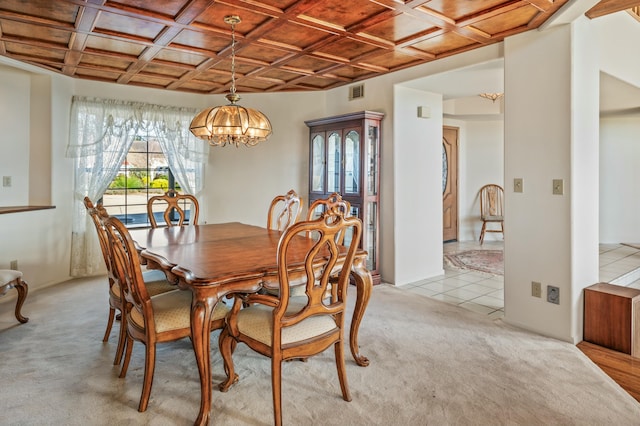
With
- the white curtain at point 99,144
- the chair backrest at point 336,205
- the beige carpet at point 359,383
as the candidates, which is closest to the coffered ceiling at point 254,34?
the white curtain at point 99,144

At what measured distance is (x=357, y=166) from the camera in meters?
4.57

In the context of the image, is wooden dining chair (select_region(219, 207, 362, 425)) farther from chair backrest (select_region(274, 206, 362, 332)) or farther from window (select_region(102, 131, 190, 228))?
window (select_region(102, 131, 190, 228))

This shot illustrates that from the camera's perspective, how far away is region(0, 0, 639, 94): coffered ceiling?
274cm

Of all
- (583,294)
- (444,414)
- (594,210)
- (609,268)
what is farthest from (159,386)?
(609,268)

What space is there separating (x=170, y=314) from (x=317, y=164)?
10.4 feet

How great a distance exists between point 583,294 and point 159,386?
3.00 metres

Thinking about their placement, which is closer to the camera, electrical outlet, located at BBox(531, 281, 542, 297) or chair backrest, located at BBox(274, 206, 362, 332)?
chair backrest, located at BBox(274, 206, 362, 332)

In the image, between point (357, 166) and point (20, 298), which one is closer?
point (20, 298)

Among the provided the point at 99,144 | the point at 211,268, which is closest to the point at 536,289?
the point at 211,268

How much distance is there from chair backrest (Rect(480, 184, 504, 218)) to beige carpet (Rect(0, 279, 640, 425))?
4.87 meters

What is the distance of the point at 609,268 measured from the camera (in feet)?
16.2

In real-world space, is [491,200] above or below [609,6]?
below

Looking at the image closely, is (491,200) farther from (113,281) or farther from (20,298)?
(20,298)

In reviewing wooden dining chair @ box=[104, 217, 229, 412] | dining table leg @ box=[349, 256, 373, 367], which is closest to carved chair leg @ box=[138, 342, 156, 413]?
wooden dining chair @ box=[104, 217, 229, 412]
